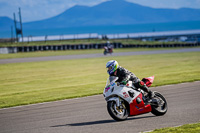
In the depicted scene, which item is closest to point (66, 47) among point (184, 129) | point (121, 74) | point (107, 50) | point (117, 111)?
point (107, 50)

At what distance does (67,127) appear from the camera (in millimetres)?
8445

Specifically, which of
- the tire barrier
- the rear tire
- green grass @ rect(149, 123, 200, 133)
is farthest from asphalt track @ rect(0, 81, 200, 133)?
the tire barrier

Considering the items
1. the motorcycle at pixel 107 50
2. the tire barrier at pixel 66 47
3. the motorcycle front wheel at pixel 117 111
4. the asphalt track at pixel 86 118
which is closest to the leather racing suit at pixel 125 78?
the motorcycle front wheel at pixel 117 111

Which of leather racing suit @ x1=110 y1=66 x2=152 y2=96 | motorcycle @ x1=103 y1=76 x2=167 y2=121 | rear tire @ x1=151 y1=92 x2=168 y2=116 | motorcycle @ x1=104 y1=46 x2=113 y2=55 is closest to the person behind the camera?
motorcycle @ x1=103 y1=76 x2=167 y2=121

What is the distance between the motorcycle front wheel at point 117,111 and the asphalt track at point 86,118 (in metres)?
0.15

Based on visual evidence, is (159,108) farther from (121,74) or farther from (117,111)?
(121,74)

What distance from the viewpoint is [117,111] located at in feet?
28.9

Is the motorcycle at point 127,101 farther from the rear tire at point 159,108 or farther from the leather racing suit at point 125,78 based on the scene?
the leather racing suit at point 125,78

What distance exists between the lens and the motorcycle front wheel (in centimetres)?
867

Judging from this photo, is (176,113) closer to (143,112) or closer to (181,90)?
(143,112)

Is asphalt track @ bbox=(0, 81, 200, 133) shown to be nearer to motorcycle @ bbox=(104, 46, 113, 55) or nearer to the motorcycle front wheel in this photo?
the motorcycle front wheel

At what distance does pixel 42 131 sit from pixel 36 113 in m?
2.72

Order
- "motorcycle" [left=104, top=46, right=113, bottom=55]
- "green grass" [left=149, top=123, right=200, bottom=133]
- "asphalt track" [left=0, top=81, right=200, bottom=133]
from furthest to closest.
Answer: "motorcycle" [left=104, top=46, right=113, bottom=55], "asphalt track" [left=0, top=81, right=200, bottom=133], "green grass" [left=149, top=123, right=200, bottom=133]

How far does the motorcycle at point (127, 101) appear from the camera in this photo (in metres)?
8.66
